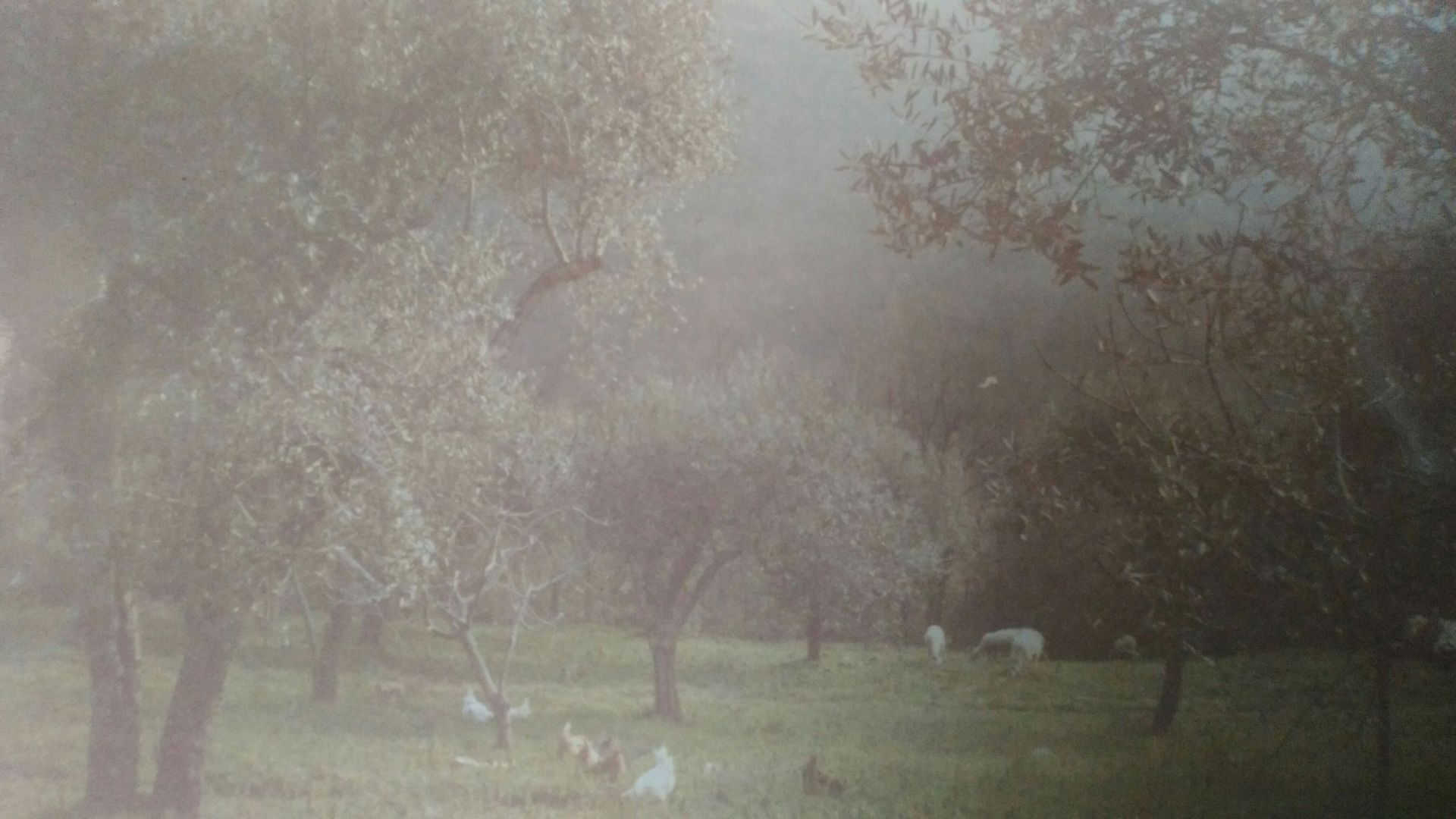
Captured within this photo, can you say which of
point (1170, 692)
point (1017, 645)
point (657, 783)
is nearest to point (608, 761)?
point (657, 783)

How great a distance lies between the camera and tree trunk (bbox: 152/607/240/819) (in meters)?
4.71

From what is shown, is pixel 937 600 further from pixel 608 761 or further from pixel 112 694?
pixel 112 694

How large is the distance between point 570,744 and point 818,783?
1048 millimetres

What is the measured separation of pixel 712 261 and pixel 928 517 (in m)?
1.58

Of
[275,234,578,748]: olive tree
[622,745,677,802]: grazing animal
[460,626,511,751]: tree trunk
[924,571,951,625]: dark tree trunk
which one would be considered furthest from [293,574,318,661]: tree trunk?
[924,571,951,625]: dark tree trunk

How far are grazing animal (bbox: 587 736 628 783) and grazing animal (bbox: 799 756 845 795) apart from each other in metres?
0.74

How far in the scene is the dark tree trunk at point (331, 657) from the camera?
4835 millimetres

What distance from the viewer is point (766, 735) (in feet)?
16.9

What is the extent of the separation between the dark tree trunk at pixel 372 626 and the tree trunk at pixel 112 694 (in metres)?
0.86

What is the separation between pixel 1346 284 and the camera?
4.09 meters

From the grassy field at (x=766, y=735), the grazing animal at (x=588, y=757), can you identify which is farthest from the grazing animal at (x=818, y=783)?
the grazing animal at (x=588, y=757)

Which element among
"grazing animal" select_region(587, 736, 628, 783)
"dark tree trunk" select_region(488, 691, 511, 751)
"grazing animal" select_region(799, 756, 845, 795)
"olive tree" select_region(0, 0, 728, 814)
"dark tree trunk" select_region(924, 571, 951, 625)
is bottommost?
"grazing animal" select_region(799, 756, 845, 795)

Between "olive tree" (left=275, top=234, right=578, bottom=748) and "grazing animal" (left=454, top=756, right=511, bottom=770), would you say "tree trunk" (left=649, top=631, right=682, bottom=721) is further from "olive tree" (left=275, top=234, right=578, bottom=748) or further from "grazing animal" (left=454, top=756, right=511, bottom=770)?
"grazing animal" (left=454, top=756, right=511, bottom=770)

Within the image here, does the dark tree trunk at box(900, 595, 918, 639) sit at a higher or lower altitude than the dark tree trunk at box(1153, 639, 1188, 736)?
higher
